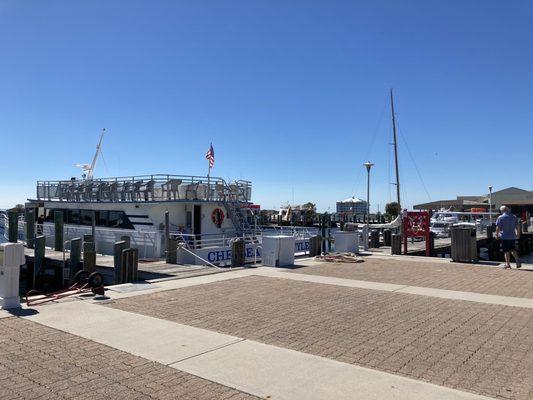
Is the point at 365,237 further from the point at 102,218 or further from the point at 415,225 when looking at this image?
the point at 102,218

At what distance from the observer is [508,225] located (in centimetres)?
1389

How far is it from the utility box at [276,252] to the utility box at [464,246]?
5807 mm

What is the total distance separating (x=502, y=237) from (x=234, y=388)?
11.9 metres

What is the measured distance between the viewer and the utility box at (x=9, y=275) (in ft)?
27.9

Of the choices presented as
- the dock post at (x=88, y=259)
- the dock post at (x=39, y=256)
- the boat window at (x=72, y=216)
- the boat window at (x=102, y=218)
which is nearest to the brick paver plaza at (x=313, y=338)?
the dock post at (x=88, y=259)

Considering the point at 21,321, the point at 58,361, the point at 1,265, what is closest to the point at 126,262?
the point at 1,265

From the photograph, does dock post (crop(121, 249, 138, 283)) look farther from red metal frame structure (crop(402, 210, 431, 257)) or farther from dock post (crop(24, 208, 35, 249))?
dock post (crop(24, 208, 35, 249))

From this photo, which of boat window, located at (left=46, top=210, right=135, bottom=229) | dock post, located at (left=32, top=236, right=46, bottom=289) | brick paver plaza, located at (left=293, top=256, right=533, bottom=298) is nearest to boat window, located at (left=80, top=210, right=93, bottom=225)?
boat window, located at (left=46, top=210, right=135, bottom=229)

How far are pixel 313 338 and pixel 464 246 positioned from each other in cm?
1150

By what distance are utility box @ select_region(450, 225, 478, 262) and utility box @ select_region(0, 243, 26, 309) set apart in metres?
13.6

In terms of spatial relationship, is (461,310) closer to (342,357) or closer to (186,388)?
(342,357)

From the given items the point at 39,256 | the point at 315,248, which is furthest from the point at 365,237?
the point at 39,256

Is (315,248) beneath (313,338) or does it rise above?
above

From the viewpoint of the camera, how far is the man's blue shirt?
45.5ft
